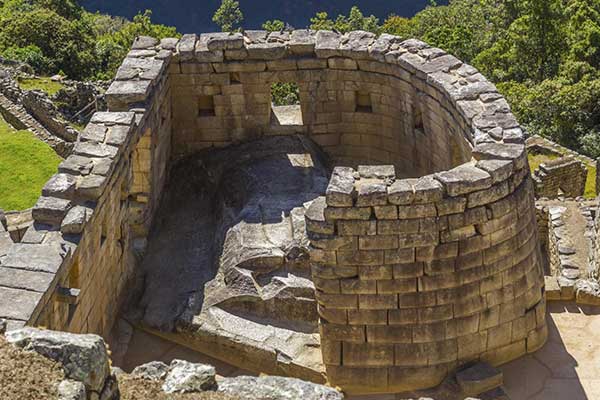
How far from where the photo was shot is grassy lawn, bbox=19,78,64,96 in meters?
39.2

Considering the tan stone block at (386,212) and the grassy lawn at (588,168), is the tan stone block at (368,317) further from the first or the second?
the grassy lawn at (588,168)

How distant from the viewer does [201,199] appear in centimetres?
1822

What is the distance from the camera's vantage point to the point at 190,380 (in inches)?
372

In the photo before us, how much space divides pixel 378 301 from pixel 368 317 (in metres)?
0.28

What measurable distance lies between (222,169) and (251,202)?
167 cm

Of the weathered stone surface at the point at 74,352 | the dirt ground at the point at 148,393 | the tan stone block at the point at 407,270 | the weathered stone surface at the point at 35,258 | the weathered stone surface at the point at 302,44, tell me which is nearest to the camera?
the weathered stone surface at the point at 74,352

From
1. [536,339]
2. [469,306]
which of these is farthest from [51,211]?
[536,339]

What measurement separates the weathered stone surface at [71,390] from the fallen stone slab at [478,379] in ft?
20.0

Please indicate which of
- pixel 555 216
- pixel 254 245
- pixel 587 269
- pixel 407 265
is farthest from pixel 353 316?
pixel 555 216

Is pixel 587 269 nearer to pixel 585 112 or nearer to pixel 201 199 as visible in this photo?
pixel 201 199

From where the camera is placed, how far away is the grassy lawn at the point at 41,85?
39.2 metres

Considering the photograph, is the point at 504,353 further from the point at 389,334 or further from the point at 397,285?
the point at 397,285

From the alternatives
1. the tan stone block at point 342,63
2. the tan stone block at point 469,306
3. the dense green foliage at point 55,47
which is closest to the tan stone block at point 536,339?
the tan stone block at point 469,306

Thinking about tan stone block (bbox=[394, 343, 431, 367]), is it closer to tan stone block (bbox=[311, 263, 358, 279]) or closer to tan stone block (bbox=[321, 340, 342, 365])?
tan stone block (bbox=[321, 340, 342, 365])
